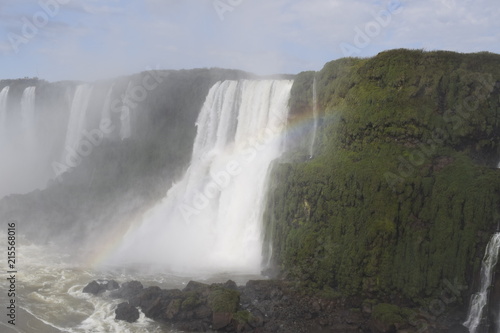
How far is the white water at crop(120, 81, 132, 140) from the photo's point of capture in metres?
44.0

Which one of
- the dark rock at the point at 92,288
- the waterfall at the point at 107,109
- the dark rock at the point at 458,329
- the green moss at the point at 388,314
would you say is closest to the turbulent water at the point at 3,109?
the waterfall at the point at 107,109

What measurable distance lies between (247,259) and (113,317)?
938 cm

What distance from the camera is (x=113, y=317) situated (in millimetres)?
20969

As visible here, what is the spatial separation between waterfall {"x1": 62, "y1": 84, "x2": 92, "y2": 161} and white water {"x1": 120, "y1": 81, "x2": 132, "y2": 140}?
500 cm

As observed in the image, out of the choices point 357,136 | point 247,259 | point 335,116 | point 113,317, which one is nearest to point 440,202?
point 357,136

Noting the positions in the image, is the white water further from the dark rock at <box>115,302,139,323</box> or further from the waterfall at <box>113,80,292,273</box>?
the dark rock at <box>115,302,139,323</box>

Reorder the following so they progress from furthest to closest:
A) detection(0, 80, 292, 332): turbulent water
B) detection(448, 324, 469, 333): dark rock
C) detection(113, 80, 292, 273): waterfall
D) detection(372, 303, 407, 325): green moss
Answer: detection(113, 80, 292, 273): waterfall
detection(0, 80, 292, 332): turbulent water
detection(372, 303, 407, 325): green moss
detection(448, 324, 469, 333): dark rock

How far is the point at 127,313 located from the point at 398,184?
45.9 ft

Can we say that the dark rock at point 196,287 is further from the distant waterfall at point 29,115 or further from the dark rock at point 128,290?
the distant waterfall at point 29,115

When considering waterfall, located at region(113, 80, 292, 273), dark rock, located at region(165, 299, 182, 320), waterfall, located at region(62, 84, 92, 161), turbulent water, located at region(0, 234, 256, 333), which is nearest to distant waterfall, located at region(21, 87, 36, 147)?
waterfall, located at region(62, 84, 92, 161)

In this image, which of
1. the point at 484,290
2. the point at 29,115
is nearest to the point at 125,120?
the point at 29,115

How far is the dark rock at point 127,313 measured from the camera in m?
20.7

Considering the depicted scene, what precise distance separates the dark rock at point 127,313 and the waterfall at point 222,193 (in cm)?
656

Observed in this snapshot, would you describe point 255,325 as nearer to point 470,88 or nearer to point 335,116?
point 335,116
